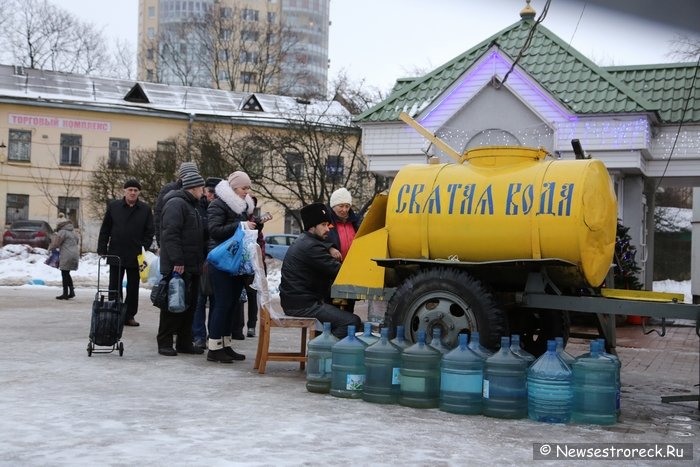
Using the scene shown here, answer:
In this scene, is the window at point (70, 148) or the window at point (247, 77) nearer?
the window at point (70, 148)

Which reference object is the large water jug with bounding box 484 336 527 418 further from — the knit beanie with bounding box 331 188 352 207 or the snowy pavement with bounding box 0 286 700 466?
the knit beanie with bounding box 331 188 352 207

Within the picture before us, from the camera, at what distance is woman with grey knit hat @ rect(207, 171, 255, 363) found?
8.27 m

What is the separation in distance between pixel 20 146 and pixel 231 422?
40748 mm

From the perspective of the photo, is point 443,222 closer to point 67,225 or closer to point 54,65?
point 67,225

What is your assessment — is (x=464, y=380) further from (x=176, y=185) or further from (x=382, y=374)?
(x=176, y=185)

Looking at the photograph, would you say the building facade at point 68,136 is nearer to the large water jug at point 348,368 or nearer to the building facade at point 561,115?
the building facade at point 561,115

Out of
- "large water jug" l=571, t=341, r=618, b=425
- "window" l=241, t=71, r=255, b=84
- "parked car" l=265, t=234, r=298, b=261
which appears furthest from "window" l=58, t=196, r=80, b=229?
"large water jug" l=571, t=341, r=618, b=425

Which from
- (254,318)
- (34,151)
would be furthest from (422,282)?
(34,151)

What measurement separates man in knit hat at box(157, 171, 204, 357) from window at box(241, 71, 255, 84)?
179 ft

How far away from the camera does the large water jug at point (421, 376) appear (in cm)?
630

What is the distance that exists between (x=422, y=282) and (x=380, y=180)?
75.3ft

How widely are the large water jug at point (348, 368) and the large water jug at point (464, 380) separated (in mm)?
751

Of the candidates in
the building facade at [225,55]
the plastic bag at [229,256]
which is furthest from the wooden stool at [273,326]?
the building facade at [225,55]

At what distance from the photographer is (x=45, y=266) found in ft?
74.6
